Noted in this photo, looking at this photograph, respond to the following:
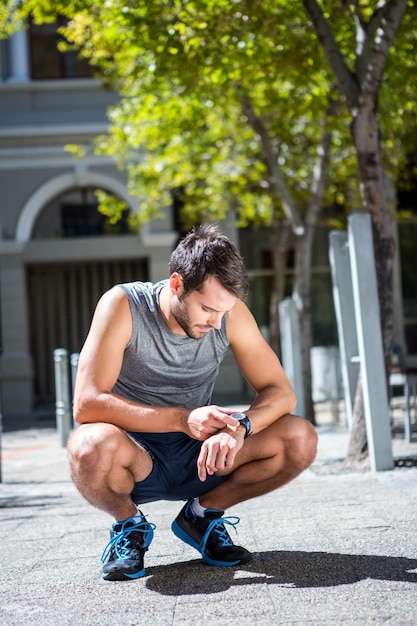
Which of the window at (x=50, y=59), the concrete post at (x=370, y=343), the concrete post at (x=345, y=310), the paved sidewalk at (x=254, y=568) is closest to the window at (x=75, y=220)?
the window at (x=50, y=59)

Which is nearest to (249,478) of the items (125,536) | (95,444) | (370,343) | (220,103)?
(125,536)

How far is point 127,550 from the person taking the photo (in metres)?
3.92

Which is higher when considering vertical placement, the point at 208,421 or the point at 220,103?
the point at 220,103

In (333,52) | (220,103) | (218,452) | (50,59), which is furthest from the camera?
(50,59)

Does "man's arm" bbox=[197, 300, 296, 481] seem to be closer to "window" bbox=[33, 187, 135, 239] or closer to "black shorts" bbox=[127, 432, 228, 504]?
"black shorts" bbox=[127, 432, 228, 504]

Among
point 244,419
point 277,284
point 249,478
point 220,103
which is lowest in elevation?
point 249,478

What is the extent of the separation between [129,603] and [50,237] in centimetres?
1780

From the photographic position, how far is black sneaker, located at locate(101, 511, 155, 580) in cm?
391

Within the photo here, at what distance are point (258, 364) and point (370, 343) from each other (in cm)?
301

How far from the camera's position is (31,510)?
259 inches

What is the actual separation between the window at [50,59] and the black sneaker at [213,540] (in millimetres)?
18149

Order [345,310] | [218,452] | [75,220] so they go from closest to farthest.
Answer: [218,452] → [345,310] → [75,220]

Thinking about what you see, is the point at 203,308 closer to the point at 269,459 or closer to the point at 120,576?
the point at 269,459

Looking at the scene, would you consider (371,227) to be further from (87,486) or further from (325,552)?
(87,486)
